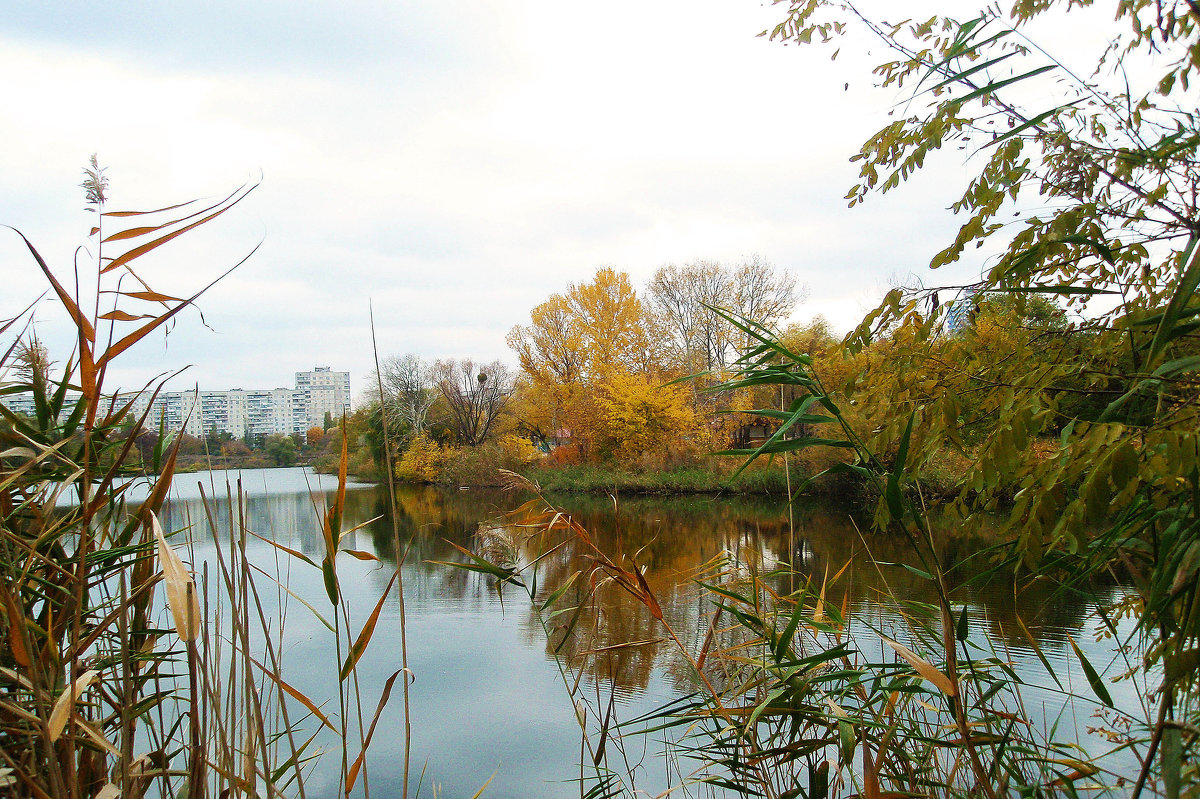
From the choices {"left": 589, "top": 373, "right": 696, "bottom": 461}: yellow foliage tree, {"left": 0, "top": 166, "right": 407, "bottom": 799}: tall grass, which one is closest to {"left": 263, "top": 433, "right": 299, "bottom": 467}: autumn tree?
{"left": 0, "top": 166, "right": 407, "bottom": 799}: tall grass

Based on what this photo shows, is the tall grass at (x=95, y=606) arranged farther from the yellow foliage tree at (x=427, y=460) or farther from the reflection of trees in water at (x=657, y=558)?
the yellow foliage tree at (x=427, y=460)

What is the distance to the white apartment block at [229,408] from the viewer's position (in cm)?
136

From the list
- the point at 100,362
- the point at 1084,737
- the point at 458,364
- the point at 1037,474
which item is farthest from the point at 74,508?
the point at 458,364

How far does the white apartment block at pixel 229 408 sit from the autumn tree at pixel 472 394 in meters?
24.2

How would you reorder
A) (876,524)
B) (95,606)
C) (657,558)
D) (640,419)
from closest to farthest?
(95,606), (876,524), (657,558), (640,419)

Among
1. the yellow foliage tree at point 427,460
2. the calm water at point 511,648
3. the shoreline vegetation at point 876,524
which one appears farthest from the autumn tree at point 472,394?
the shoreline vegetation at point 876,524

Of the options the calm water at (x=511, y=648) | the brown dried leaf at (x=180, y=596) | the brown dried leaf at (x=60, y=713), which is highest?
the brown dried leaf at (x=180, y=596)

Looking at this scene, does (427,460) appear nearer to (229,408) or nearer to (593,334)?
(593,334)

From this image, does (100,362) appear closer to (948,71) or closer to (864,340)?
(864,340)

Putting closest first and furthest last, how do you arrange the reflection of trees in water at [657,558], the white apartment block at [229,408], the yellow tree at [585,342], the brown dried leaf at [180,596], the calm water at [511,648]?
the brown dried leaf at [180,596], the white apartment block at [229,408], the reflection of trees in water at [657,558], the calm water at [511,648], the yellow tree at [585,342]

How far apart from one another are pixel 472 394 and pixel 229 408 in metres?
26.6

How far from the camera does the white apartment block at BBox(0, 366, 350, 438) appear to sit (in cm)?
136

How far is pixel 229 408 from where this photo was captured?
190 centimetres

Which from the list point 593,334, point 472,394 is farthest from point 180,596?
point 472,394
